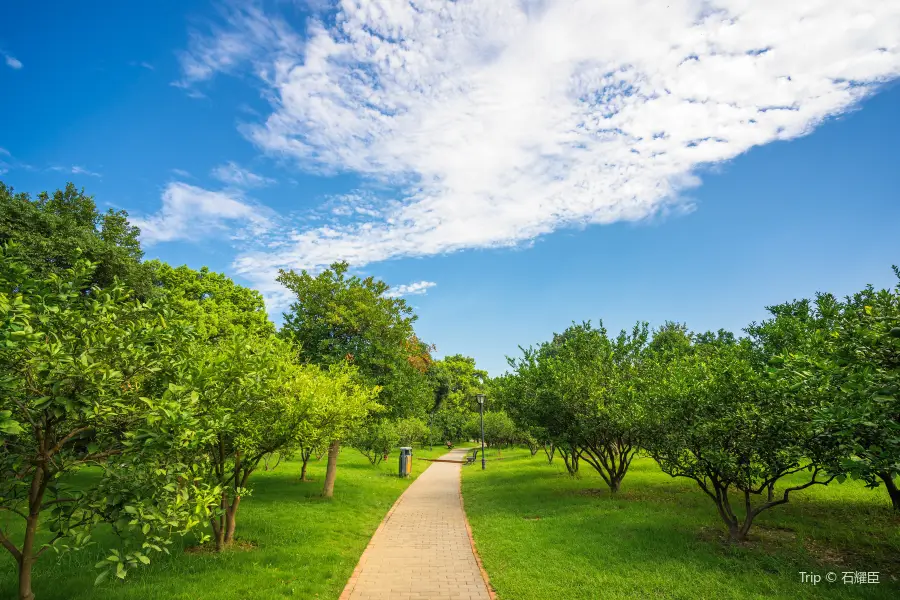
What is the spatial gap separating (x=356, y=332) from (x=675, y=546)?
12.8 meters

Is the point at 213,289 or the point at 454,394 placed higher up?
the point at 213,289

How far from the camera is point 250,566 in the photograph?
8445 mm

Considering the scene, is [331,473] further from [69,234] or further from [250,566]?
[69,234]

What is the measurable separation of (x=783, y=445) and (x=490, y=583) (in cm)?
606

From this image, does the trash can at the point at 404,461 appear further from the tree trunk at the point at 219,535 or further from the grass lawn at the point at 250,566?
the tree trunk at the point at 219,535

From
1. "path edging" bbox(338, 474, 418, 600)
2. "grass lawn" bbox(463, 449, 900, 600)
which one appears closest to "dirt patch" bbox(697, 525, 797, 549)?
"grass lawn" bbox(463, 449, 900, 600)

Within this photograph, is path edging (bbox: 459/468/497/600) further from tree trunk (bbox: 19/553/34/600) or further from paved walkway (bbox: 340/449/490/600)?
tree trunk (bbox: 19/553/34/600)

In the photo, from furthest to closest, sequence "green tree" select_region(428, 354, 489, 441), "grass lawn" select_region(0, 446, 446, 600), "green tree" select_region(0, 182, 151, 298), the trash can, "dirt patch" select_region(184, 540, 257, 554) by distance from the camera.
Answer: "green tree" select_region(428, 354, 489, 441) < the trash can < "green tree" select_region(0, 182, 151, 298) < "dirt patch" select_region(184, 540, 257, 554) < "grass lawn" select_region(0, 446, 446, 600)

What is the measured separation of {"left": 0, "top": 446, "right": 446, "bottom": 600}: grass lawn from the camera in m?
7.17

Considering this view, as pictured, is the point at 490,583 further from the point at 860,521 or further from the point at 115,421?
the point at 860,521

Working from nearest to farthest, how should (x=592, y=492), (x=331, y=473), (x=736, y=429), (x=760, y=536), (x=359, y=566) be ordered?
(x=359, y=566), (x=736, y=429), (x=760, y=536), (x=331, y=473), (x=592, y=492)

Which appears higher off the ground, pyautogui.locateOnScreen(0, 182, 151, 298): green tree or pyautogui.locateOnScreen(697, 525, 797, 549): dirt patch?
pyautogui.locateOnScreen(0, 182, 151, 298): green tree

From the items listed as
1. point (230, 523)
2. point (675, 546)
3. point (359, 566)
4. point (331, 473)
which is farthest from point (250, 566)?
point (675, 546)

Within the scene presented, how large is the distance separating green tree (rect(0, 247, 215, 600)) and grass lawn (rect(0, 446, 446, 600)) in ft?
7.59
